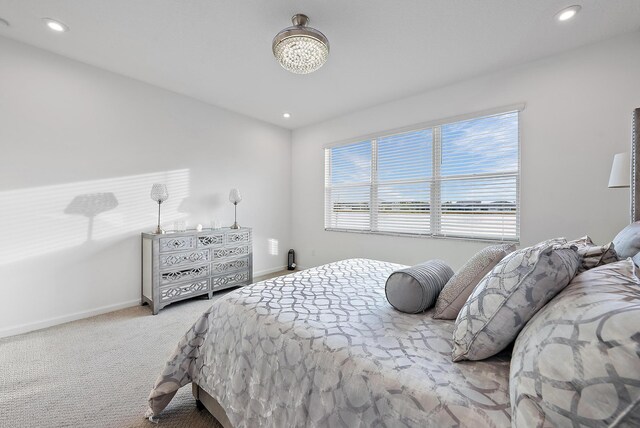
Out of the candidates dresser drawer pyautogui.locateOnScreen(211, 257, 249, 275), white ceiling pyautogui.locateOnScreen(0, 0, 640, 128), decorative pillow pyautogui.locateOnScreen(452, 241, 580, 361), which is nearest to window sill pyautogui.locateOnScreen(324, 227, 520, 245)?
dresser drawer pyautogui.locateOnScreen(211, 257, 249, 275)

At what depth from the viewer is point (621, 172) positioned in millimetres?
2010

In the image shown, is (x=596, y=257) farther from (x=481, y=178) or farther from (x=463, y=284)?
(x=481, y=178)

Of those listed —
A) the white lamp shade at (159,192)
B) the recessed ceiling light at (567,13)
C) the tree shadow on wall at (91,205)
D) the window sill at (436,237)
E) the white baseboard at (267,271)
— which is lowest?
the white baseboard at (267,271)

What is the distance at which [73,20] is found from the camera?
2.15 metres

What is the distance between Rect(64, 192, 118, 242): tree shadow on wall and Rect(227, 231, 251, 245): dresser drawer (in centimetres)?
133

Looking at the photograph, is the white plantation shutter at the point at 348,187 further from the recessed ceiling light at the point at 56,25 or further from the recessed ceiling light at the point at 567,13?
the recessed ceiling light at the point at 56,25

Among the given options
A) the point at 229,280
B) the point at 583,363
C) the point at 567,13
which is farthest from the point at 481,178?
the point at 229,280

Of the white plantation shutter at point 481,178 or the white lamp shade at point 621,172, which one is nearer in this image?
the white lamp shade at point 621,172

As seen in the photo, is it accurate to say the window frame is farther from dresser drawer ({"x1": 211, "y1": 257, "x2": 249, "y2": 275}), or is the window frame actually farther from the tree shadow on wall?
the tree shadow on wall

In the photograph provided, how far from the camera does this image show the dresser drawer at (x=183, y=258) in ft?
9.99

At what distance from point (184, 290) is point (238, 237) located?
959mm

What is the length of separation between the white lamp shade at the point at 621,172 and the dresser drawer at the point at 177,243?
4074mm

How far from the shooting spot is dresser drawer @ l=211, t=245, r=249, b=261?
139 inches

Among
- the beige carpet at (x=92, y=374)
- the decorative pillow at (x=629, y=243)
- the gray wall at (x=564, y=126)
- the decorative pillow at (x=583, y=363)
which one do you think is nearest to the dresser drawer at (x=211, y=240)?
the beige carpet at (x=92, y=374)
